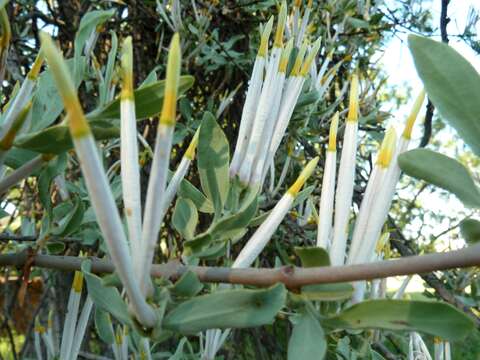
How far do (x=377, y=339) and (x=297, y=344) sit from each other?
629 millimetres

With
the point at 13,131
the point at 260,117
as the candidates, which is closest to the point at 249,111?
the point at 260,117

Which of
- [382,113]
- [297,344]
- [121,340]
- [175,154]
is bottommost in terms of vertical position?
[121,340]

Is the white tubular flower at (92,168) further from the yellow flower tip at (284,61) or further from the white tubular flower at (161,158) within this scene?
the yellow flower tip at (284,61)

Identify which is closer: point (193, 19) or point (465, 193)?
point (465, 193)

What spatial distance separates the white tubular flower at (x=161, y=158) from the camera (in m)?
0.38

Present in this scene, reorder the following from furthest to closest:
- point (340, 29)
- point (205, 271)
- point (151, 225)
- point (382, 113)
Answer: point (382, 113) → point (340, 29) → point (205, 271) → point (151, 225)

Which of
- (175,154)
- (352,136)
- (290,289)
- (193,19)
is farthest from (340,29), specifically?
(290,289)

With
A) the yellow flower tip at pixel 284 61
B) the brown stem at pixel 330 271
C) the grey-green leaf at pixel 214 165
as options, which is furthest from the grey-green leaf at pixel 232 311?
the yellow flower tip at pixel 284 61

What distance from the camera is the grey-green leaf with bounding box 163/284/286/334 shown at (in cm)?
43

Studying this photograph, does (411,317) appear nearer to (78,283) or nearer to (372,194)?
(372,194)

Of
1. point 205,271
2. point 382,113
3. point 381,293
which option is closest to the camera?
point 205,271

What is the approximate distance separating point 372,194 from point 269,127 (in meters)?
0.14

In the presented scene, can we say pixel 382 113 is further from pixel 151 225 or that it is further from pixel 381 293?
pixel 151 225

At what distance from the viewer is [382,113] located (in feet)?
5.72
